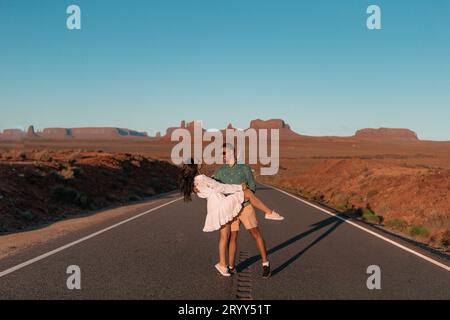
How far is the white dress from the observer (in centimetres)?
720

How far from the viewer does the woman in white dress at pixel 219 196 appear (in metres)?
7.20

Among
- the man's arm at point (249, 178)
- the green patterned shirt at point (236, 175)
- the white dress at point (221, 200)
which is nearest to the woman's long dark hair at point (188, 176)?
the white dress at point (221, 200)

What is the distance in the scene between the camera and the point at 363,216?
18.0m

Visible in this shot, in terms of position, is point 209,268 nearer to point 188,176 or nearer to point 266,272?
point 266,272

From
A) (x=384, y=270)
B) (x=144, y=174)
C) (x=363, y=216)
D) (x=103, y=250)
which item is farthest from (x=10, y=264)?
(x=144, y=174)

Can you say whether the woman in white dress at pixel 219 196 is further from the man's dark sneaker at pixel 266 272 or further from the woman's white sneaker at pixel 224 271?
the man's dark sneaker at pixel 266 272

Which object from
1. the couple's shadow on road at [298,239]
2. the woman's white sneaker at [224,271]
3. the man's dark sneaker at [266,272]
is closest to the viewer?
the man's dark sneaker at [266,272]

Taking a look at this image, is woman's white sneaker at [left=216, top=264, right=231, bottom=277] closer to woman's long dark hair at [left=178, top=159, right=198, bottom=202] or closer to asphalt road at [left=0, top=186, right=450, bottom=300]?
asphalt road at [left=0, top=186, right=450, bottom=300]

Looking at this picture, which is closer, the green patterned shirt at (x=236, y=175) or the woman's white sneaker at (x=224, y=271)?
the woman's white sneaker at (x=224, y=271)

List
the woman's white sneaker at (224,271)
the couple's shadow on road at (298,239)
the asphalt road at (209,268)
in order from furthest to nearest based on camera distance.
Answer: the couple's shadow on road at (298,239)
the woman's white sneaker at (224,271)
the asphalt road at (209,268)

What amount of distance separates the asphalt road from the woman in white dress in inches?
30.7

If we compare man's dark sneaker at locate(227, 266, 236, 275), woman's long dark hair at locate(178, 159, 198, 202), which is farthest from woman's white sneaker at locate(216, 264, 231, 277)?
woman's long dark hair at locate(178, 159, 198, 202)
